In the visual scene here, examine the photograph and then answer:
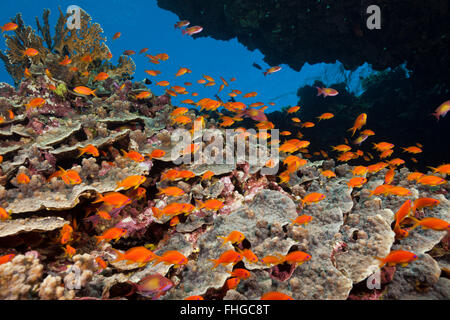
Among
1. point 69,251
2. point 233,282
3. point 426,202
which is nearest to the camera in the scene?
point 233,282

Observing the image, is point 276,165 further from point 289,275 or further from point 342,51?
point 342,51

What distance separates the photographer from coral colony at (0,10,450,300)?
224 cm

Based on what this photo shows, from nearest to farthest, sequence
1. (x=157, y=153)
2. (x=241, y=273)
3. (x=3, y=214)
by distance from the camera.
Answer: (x=241, y=273) < (x=3, y=214) < (x=157, y=153)

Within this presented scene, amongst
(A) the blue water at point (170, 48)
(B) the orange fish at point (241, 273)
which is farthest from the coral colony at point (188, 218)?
(A) the blue water at point (170, 48)

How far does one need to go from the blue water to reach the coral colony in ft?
272

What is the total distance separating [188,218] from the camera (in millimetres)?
3287

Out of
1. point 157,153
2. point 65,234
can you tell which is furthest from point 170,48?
point 65,234

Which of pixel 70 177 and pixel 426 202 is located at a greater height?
pixel 70 177

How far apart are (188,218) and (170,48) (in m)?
132

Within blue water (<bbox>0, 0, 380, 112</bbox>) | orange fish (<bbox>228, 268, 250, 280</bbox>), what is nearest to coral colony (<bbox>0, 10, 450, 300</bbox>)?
orange fish (<bbox>228, 268, 250, 280</bbox>)

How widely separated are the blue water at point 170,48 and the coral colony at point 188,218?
272 feet

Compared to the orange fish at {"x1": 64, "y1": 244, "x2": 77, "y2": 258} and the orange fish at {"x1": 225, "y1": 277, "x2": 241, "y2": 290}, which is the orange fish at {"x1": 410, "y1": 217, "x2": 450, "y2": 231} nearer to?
the orange fish at {"x1": 225, "y1": 277, "x2": 241, "y2": 290}

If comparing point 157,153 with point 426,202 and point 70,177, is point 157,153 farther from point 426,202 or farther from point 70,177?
point 426,202

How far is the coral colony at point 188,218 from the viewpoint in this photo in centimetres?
224
